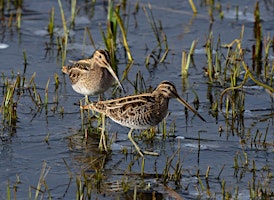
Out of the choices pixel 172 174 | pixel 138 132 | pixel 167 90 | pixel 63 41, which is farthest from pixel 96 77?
pixel 172 174

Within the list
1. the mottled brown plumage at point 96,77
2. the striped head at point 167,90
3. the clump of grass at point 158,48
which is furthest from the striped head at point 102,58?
the clump of grass at point 158,48

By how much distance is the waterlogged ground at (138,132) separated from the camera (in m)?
7.00

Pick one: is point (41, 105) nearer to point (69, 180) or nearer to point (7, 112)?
point (7, 112)

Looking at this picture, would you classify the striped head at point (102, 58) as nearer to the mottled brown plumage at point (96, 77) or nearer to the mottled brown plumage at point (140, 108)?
the mottled brown plumage at point (96, 77)

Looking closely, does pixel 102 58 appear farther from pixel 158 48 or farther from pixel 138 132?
pixel 158 48

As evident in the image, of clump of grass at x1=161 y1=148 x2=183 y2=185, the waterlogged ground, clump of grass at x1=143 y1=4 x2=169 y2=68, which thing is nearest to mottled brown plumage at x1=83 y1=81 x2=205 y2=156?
the waterlogged ground

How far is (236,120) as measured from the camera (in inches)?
345

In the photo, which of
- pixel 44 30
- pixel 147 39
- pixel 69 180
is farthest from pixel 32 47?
pixel 69 180

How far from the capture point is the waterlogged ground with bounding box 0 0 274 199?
7.00m

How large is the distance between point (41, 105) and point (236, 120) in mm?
2175

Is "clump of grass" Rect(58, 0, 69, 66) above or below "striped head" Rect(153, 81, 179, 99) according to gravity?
above

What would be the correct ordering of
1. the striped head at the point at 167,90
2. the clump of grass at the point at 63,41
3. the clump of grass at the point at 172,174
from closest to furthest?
the clump of grass at the point at 172,174 → the striped head at the point at 167,90 → the clump of grass at the point at 63,41

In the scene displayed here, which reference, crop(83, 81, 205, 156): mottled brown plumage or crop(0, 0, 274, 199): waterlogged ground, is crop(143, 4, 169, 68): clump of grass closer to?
crop(0, 0, 274, 199): waterlogged ground

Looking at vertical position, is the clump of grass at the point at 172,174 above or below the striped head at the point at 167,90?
below
